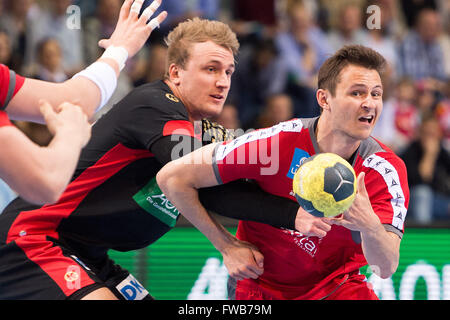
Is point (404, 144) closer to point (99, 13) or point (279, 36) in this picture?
point (279, 36)

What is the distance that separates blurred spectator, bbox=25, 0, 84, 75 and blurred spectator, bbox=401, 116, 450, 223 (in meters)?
4.44

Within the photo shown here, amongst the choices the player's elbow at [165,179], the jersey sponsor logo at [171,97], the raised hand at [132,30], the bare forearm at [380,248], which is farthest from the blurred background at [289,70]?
the raised hand at [132,30]

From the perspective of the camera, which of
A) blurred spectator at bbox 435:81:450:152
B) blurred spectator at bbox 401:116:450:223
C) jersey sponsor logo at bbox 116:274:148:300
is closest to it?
jersey sponsor logo at bbox 116:274:148:300

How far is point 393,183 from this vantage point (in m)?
3.87

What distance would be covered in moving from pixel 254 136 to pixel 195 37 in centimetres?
103

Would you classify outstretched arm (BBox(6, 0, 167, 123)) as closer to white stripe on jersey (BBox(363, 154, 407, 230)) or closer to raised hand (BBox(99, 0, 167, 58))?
raised hand (BBox(99, 0, 167, 58))

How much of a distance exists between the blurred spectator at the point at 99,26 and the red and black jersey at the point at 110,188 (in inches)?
171

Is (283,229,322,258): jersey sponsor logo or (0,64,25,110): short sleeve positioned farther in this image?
(283,229,322,258): jersey sponsor logo

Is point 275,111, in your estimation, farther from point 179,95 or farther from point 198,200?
point 198,200

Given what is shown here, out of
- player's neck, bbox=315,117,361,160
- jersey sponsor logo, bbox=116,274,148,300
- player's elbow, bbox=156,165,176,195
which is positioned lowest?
jersey sponsor logo, bbox=116,274,148,300

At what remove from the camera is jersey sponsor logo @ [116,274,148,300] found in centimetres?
425

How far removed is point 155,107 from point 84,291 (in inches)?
45.9

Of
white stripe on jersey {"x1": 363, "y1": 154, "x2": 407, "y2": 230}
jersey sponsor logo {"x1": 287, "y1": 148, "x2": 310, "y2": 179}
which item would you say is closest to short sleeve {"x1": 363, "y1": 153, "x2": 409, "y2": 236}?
white stripe on jersey {"x1": 363, "y1": 154, "x2": 407, "y2": 230}
